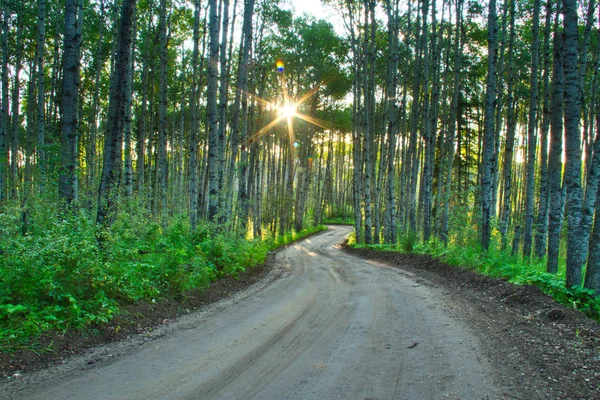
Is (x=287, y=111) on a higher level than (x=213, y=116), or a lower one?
higher

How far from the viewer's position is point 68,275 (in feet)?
19.1

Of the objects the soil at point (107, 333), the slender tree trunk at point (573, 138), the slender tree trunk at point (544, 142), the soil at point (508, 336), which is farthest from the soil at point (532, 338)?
the slender tree trunk at point (544, 142)

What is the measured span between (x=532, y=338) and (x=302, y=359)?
362 cm

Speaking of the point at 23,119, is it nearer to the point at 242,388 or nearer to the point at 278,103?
the point at 278,103

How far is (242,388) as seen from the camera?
391 centimetres

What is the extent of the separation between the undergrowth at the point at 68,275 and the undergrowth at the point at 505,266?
25.3ft

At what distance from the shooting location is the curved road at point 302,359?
384 cm

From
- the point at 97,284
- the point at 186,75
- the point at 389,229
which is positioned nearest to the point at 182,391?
the point at 97,284

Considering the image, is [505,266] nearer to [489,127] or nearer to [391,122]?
[489,127]

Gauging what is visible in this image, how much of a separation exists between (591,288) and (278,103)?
27.7 metres

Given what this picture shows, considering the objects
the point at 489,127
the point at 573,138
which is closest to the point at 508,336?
the point at 573,138

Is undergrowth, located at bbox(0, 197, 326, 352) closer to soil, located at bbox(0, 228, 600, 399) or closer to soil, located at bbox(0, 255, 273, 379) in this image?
soil, located at bbox(0, 255, 273, 379)

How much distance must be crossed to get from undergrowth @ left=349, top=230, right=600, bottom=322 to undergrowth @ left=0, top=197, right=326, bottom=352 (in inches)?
304

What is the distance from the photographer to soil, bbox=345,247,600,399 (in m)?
4.07
